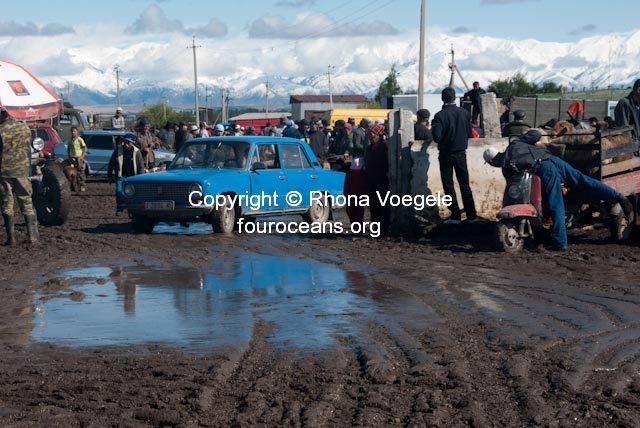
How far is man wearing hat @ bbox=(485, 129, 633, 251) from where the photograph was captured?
13.3 metres

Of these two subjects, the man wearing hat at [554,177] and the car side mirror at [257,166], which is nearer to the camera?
the man wearing hat at [554,177]

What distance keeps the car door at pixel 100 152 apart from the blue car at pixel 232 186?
1430cm

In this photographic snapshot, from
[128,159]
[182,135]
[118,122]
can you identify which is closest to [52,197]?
[128,159]

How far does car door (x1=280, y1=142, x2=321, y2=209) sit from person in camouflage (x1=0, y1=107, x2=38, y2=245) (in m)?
4.66

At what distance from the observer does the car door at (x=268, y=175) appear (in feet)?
56.2

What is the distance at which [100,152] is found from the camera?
105 feet

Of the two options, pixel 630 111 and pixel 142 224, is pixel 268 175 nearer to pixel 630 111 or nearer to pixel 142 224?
pixel 142 224

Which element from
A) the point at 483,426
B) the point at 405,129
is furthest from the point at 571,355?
the point at 405,129

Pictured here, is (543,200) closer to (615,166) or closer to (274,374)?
(615,166)

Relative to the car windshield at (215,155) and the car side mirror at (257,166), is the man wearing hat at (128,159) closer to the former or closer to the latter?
the car windshield at (215,155)

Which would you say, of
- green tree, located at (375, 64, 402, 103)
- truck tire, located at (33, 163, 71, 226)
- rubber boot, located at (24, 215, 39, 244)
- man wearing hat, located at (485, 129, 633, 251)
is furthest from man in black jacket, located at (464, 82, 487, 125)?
green tree, located at (375, 64, 402, 103)

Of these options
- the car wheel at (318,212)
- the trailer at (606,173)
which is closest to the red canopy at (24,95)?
the car wheel at (318,212)

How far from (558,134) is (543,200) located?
1649 millimetres

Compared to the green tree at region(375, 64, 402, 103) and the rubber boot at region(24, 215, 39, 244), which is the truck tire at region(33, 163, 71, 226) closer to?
the rubber boot at region(24, 215, 39, 244)
